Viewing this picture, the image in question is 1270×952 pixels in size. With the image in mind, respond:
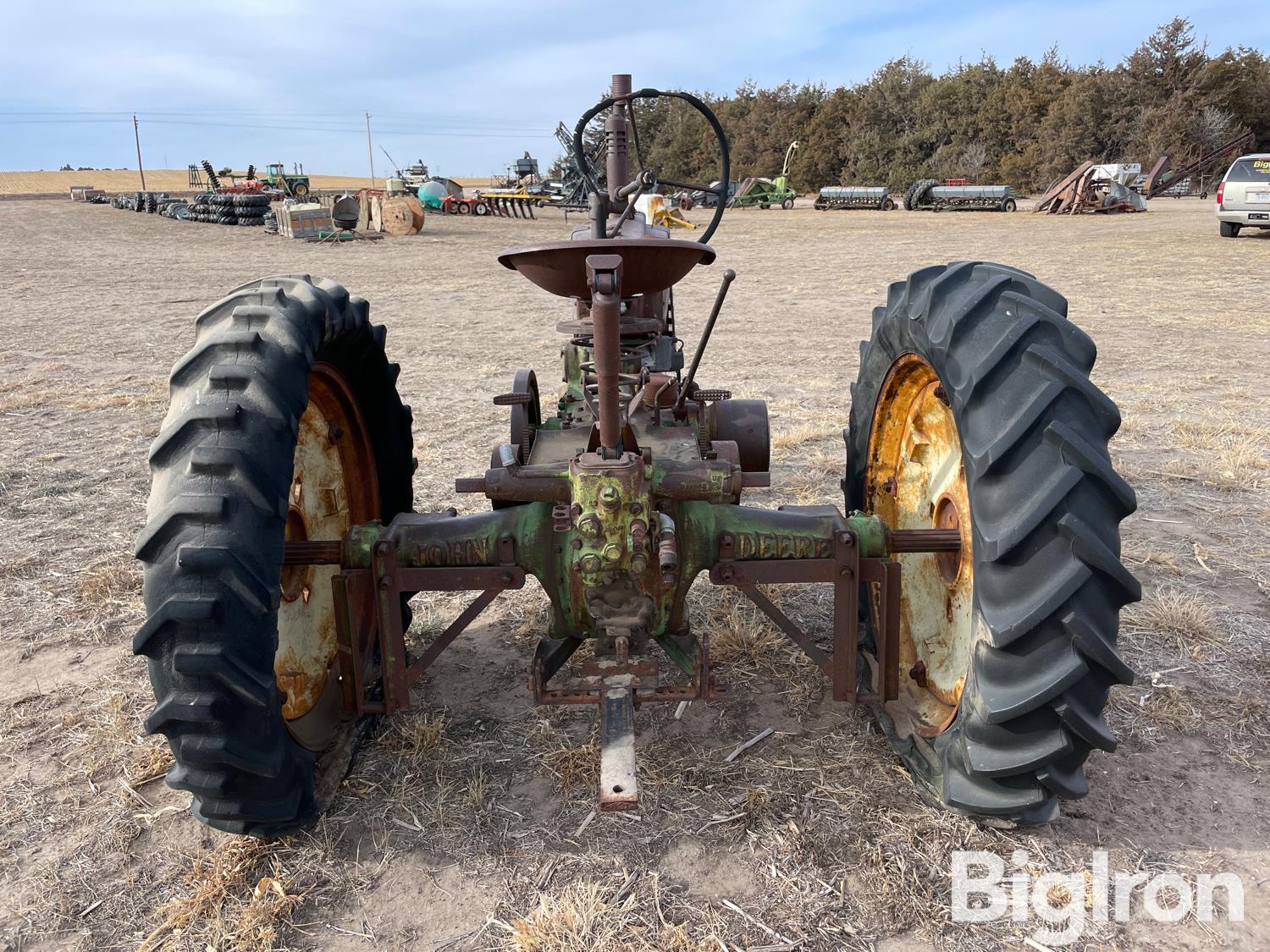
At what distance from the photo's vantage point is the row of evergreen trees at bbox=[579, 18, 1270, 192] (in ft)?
148

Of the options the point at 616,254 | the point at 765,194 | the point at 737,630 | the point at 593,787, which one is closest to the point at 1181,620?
the point at 737,630

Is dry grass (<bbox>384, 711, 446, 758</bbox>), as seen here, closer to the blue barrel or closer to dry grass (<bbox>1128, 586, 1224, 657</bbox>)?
dry grass (<bbox>1128, 586, 1224, 657</bbox>)

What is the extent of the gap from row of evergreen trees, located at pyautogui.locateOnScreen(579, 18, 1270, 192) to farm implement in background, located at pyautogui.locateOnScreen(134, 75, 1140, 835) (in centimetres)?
3706

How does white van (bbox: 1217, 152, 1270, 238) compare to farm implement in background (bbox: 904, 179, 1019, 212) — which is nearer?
white van (bbox: 1217, 152, 1270, 238)

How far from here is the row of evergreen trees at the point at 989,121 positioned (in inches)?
1774

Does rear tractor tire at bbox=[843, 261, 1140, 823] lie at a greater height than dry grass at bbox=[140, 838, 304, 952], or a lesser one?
greater

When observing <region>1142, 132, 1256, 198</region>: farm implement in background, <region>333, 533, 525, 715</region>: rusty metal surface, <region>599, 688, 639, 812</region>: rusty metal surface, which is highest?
<region>1142, 132, 1256, 198</region>: farm implement in background

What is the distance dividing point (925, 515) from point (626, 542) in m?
1.19

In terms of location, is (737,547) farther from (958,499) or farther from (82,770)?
(82,770)

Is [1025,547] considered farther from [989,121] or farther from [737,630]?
[989,121]

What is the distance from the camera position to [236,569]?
204 cm

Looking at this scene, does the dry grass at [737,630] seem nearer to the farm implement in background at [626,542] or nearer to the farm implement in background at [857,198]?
the farm implement in background at [626,542]

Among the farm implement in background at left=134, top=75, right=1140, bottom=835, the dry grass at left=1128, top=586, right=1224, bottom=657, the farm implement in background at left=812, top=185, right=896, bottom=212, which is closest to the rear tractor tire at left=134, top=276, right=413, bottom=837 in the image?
the farm implement in background at left=134, top=75, right=1140, bottom=835

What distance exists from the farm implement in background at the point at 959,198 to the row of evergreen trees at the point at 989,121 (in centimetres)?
1189
